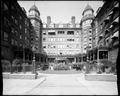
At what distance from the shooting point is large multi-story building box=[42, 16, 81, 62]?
48219 millimetres

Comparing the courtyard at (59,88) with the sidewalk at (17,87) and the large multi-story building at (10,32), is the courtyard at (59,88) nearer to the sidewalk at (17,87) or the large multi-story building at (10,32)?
the sidewalk at (17,87)

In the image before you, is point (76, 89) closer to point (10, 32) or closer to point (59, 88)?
point (59, 88)

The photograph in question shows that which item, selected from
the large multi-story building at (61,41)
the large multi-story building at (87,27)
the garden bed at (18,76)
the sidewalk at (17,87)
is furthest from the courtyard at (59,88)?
the large multi-story building at (61,41)

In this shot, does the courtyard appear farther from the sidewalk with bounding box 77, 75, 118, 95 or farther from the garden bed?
the garden bed

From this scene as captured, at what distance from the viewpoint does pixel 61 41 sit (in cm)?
4903

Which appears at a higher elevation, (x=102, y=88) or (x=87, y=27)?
(x=87, y=27)

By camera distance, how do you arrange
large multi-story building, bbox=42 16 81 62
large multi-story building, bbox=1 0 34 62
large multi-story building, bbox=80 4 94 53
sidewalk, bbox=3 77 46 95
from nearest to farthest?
1. sidewalk, bbox=3 77 46 95
2. large multi-story building, bbox=1 0 34 62
3. large multi-story building, bbox=80 4 94 53
4. large multi-story building, bbox=42 16 81 62

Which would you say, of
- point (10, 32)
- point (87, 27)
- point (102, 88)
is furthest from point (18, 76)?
point (87, 27)

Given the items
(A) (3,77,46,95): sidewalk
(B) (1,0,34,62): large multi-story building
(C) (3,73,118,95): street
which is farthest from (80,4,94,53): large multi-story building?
(A) (3,77,46,95): sidewalk

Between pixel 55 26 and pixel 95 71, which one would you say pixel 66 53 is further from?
pixel 95 71

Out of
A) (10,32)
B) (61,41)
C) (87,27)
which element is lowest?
(10,32)

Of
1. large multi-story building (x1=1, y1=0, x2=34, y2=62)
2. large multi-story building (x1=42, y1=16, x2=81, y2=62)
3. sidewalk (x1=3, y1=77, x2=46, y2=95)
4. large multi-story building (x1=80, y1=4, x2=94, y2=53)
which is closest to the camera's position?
sidewalk (x1=3, y1=77, x2=46, y2=95)

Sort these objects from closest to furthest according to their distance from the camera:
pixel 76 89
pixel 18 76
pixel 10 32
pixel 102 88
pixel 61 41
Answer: pixel 76 89 < pixel 102 88 < pixel 18 76 < pixel 10 32 < pixel 61 41

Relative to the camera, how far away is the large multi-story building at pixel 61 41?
48219 millimetres
